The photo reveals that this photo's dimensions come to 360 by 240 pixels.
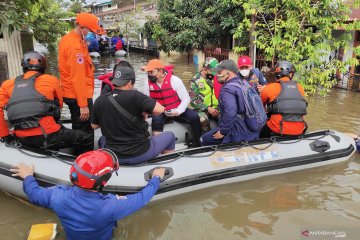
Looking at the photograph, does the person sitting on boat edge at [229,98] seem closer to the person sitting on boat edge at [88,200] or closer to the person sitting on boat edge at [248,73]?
the person sitting on boat edge at [248,73]

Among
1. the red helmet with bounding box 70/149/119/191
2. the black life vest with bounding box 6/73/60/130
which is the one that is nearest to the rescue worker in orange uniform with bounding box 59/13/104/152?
the black life vest with bounding box 6/73/60/130

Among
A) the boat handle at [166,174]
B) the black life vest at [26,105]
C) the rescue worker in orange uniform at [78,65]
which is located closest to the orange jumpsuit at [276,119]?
the boat handle at [166,174]

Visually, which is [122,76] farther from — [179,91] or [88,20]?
[179,91]

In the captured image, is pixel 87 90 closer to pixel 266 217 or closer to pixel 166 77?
pixel 166 77

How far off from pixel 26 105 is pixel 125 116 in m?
1.24

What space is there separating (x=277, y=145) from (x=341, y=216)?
4.15 feet

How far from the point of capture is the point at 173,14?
1573 centimetres

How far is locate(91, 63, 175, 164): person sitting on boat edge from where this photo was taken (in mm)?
3381

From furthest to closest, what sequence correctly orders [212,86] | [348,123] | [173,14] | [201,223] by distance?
1. [173,14]
2. [348,123]
3. [212,86]
4. [201,223]

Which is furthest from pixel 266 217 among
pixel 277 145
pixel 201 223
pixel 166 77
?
pixel 166 77

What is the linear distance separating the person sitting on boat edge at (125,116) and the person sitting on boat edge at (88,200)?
3.08ft

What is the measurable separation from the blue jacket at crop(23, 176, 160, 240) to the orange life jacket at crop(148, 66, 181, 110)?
228 cm

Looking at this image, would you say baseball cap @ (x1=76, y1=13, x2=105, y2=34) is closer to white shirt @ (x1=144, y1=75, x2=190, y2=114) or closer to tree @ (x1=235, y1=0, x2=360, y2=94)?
white shirt @ (x1=144, y1=75, x2=190, y2=114)

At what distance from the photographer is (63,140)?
4.23 metres
